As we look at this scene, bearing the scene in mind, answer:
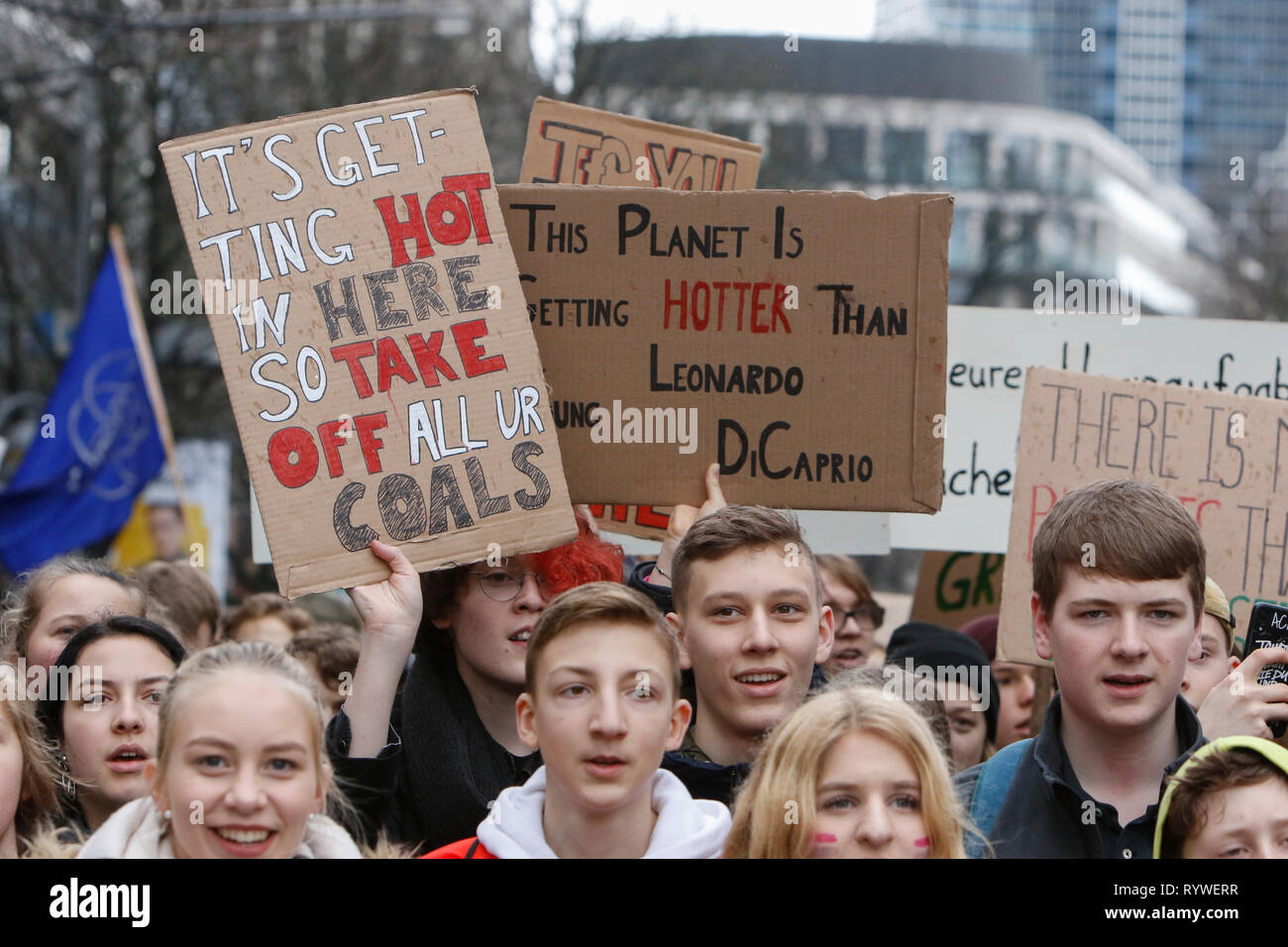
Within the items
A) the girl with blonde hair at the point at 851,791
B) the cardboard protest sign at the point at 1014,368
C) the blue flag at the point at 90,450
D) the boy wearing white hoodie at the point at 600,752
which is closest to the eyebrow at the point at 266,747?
the boy wearing white hoodie at the point at 600,752

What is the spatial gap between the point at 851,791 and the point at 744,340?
4.93ft

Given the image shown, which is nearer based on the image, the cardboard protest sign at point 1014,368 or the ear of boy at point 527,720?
the ear of boy at point 527,720

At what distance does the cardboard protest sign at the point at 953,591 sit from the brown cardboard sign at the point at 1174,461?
1.80m

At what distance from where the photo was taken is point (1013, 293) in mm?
50750

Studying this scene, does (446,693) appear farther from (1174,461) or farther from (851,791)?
(1174,461)

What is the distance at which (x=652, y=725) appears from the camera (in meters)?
3.16

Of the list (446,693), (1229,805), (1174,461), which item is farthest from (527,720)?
(1174,461)

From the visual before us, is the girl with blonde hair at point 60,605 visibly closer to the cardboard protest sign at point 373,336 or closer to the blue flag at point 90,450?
the cardboard protest sign at point 373,336

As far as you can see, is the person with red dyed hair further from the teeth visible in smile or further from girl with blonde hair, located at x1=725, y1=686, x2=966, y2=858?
girl with blonde hair, located at x1=725, y1=686, x2=966, y2=858

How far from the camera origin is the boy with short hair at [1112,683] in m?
3.38

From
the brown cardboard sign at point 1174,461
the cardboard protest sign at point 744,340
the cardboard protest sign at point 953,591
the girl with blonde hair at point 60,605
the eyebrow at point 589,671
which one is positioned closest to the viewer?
the eyebrow at point 589,671

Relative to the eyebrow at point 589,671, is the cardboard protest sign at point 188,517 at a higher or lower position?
higher

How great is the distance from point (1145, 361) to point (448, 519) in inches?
108

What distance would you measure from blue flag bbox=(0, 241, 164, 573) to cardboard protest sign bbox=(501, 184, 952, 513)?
16.6 feet
